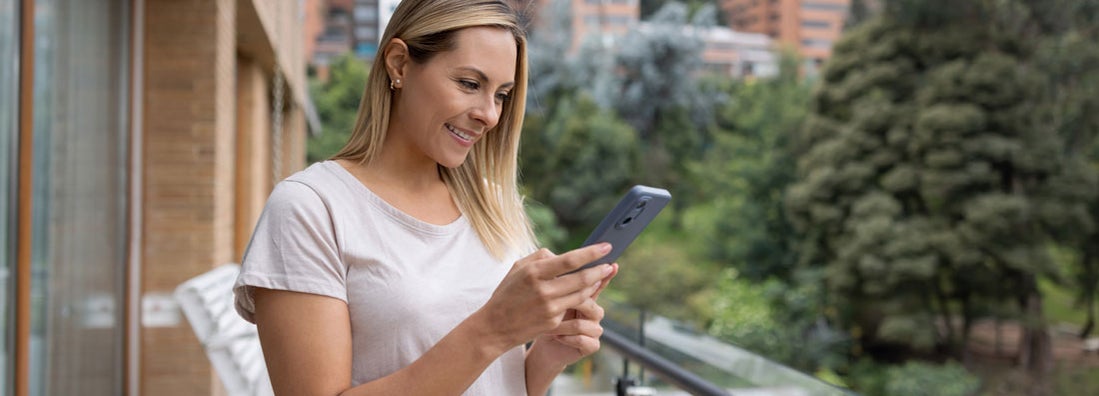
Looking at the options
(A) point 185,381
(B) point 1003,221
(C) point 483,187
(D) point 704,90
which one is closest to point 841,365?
(B) point 1003,221

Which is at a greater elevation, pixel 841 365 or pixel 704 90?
pixel 704 90

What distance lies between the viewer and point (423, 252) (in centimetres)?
103

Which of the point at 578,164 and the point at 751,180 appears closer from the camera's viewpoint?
the point at 751,180

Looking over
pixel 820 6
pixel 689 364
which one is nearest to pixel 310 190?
pixel 689 364

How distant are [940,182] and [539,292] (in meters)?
14.7

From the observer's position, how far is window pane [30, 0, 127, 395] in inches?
103

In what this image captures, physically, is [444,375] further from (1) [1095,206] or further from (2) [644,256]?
(2) [644,256]

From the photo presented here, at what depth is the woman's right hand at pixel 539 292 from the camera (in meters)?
0.83

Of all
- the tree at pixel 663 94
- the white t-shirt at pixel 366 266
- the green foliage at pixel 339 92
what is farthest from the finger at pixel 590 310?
the tree at pixel 663 94

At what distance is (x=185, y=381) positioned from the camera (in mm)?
3836

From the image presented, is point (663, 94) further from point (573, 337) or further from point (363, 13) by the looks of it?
point (573, 337)

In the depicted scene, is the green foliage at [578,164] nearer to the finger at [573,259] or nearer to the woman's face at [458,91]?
the woman's face at [458,91]

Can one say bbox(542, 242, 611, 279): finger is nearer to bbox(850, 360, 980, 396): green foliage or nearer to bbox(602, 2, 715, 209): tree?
bbox(850, 360, 980, 396): green foliage

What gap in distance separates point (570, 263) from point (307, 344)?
0.28 metres
